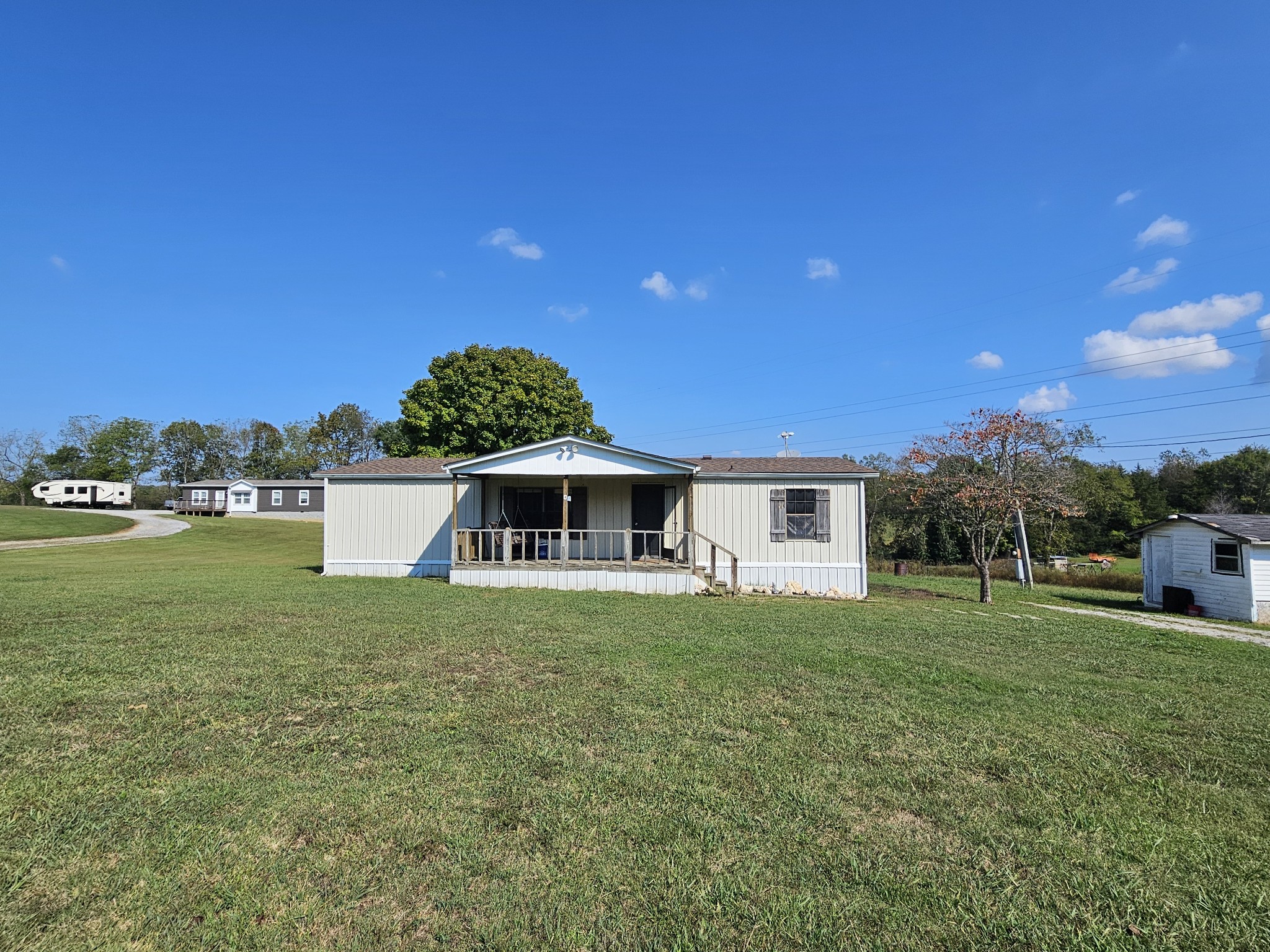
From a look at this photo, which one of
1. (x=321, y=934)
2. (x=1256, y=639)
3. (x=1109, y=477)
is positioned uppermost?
(x=1109, y=477)

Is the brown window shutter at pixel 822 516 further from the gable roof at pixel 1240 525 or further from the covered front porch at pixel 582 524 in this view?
the gable roof at pixel 1240 525

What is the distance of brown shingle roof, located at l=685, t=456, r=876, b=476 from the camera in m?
14.7

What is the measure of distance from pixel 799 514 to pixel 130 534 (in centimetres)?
3264

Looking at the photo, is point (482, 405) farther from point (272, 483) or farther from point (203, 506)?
point (203, 506)

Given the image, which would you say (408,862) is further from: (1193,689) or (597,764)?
(1193,689)

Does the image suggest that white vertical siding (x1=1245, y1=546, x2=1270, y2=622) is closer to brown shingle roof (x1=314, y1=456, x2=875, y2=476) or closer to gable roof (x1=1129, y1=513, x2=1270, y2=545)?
gable roof (x1=1129, y1=513, x2=1270, y2=545)

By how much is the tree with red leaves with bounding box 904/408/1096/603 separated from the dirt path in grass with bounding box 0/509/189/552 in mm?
31577

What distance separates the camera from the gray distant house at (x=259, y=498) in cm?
4469

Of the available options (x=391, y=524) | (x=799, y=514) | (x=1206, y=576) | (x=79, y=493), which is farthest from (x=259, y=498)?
(x=1206, y=576)

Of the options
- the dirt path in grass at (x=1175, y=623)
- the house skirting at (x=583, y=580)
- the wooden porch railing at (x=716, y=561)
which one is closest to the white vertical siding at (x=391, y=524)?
the house skirting at (x=583, y=580)

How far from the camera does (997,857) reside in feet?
9.23

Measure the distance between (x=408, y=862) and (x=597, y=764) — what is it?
4.21 feet

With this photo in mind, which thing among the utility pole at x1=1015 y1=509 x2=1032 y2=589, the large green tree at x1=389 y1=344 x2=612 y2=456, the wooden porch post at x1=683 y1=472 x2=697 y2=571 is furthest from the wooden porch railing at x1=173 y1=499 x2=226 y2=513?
the utility pole at x1=1015 y1=509 x2=1032 y2=589

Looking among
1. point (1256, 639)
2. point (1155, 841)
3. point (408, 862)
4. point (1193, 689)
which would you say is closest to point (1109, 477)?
point (1256, 639)
